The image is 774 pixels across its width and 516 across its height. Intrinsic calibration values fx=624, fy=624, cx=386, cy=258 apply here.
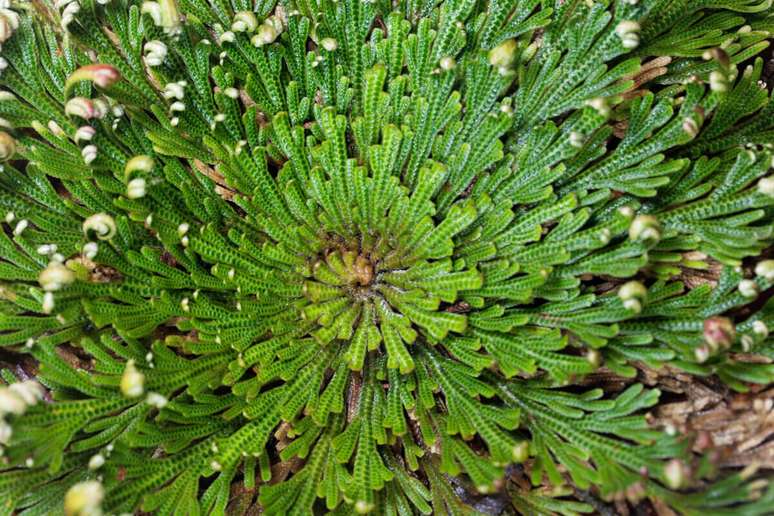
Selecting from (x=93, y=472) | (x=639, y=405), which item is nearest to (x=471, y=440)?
(x=639, y=405)

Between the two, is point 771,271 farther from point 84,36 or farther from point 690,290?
point 84,36

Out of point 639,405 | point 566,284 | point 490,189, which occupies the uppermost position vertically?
point 490,189

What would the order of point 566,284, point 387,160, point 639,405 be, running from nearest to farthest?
point 639,405
point 566,284
point 387,160

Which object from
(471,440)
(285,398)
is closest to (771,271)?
(471,440)

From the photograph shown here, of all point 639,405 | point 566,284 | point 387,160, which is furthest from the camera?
point 387,160

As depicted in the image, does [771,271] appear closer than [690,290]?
Yes

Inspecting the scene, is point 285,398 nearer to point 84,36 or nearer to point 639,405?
point 639,405

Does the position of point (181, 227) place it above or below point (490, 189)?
above
